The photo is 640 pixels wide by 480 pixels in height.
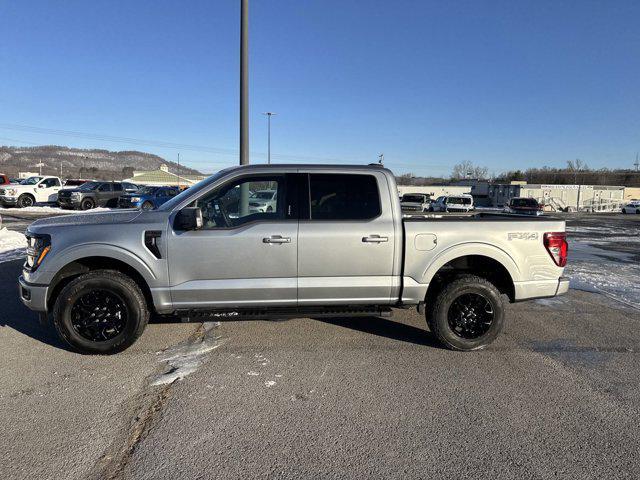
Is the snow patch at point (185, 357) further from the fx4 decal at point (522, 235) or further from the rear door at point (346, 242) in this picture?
the fx4 decal at point (522, 235)

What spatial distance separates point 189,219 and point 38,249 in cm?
159

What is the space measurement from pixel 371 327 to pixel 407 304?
0.88 m

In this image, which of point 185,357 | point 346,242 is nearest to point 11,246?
point 185,357

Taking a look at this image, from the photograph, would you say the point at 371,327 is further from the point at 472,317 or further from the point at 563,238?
the point at 563,238

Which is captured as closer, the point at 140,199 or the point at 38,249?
the point at 38,249

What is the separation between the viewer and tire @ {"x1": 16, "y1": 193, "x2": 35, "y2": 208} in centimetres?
2703

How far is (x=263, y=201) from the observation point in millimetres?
4754

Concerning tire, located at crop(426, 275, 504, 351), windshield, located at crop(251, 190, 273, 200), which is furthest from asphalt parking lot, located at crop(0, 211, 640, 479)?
windshield, located at crop(251, 190, 273, 200)

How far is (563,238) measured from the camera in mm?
4863

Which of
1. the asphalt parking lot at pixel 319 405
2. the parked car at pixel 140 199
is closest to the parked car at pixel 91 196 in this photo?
the parked car at pixel 140 199

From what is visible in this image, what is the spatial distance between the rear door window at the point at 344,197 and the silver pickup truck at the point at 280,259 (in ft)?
0.04

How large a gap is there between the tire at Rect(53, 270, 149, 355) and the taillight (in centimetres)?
433

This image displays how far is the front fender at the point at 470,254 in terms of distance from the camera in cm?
467

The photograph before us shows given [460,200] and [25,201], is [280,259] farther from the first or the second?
[460,200]
